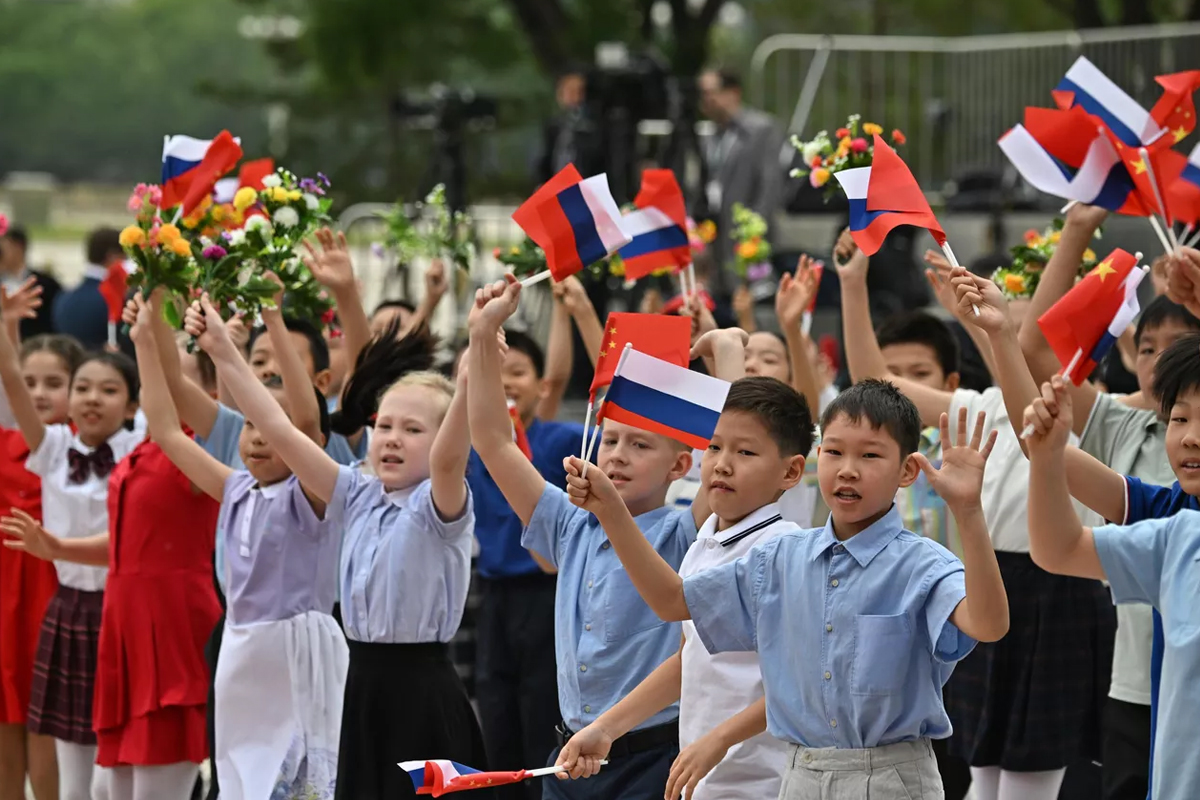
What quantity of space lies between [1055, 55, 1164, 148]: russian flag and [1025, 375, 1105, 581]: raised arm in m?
2.07

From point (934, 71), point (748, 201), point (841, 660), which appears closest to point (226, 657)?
point (841, 660)

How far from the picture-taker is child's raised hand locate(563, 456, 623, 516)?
12.0 ft

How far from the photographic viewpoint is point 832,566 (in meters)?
3.64

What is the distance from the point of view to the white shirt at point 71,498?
20.6 feet

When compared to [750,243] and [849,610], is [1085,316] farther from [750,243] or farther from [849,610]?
[750,243]

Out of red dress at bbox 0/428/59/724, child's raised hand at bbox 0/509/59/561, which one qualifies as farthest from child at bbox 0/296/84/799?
child's raised hand at bbox 0/509/59/561

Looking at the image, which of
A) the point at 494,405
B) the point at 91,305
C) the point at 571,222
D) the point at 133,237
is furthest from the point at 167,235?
the point at 91,305

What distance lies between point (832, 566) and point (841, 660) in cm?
20

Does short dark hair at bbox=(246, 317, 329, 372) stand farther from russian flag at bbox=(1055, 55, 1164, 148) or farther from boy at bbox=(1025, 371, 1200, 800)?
boy at bbox=(1025, 371, 1200, 800)

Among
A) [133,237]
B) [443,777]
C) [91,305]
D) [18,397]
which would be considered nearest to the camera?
[443,777]

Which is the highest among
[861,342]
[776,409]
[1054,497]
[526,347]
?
[526,347]

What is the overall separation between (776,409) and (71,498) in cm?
327

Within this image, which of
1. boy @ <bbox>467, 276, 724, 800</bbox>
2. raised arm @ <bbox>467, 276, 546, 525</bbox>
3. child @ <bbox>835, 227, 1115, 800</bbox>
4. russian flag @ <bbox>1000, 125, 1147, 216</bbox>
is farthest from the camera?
child @ <bbox>835, 227, 1115, 800</bbox>

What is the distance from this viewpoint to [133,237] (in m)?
5.39
